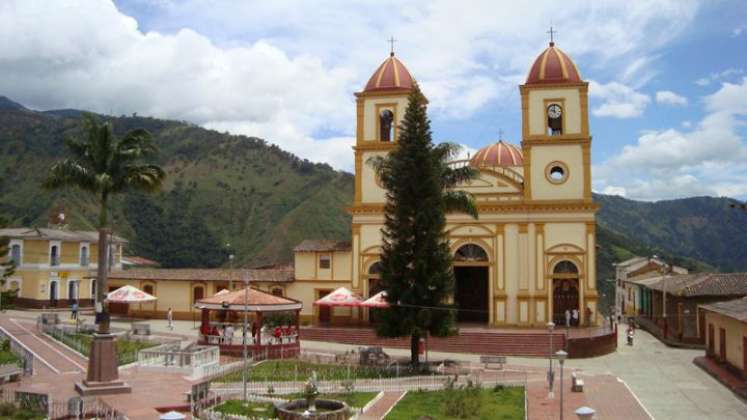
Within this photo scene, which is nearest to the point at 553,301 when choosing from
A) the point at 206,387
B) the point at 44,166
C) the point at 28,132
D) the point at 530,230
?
the point at 530,230

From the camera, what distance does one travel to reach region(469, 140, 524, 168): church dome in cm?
4741

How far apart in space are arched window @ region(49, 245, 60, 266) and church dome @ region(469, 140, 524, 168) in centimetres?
2723

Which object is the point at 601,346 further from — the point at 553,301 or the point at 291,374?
the point at 291,374

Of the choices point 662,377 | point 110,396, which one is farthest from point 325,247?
point 110,396

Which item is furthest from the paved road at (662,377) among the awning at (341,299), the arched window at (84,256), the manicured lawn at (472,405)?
the arched window at (84,256)

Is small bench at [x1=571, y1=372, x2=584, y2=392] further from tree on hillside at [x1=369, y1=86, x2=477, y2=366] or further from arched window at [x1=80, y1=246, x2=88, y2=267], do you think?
arched window at [x1=80, y1=246, x2=88, y2=267]

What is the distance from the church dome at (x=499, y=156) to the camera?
4741cm

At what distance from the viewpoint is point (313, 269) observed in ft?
133

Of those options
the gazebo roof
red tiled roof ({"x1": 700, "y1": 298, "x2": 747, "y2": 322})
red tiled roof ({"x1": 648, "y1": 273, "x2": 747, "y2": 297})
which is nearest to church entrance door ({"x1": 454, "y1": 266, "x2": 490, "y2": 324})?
red tiled roof ({"x1": 648, "y1": 273, "x2": 747, "y2": 297})

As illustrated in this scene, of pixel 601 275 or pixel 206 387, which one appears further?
pixel 601 275

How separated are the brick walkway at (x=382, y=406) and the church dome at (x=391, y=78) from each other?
72.2 feet

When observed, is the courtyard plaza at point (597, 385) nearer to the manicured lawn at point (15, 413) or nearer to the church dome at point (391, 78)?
the manicured lawn at point (15, 413)

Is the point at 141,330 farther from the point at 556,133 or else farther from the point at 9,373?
the point at 556,133

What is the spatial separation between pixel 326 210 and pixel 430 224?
232 feet
